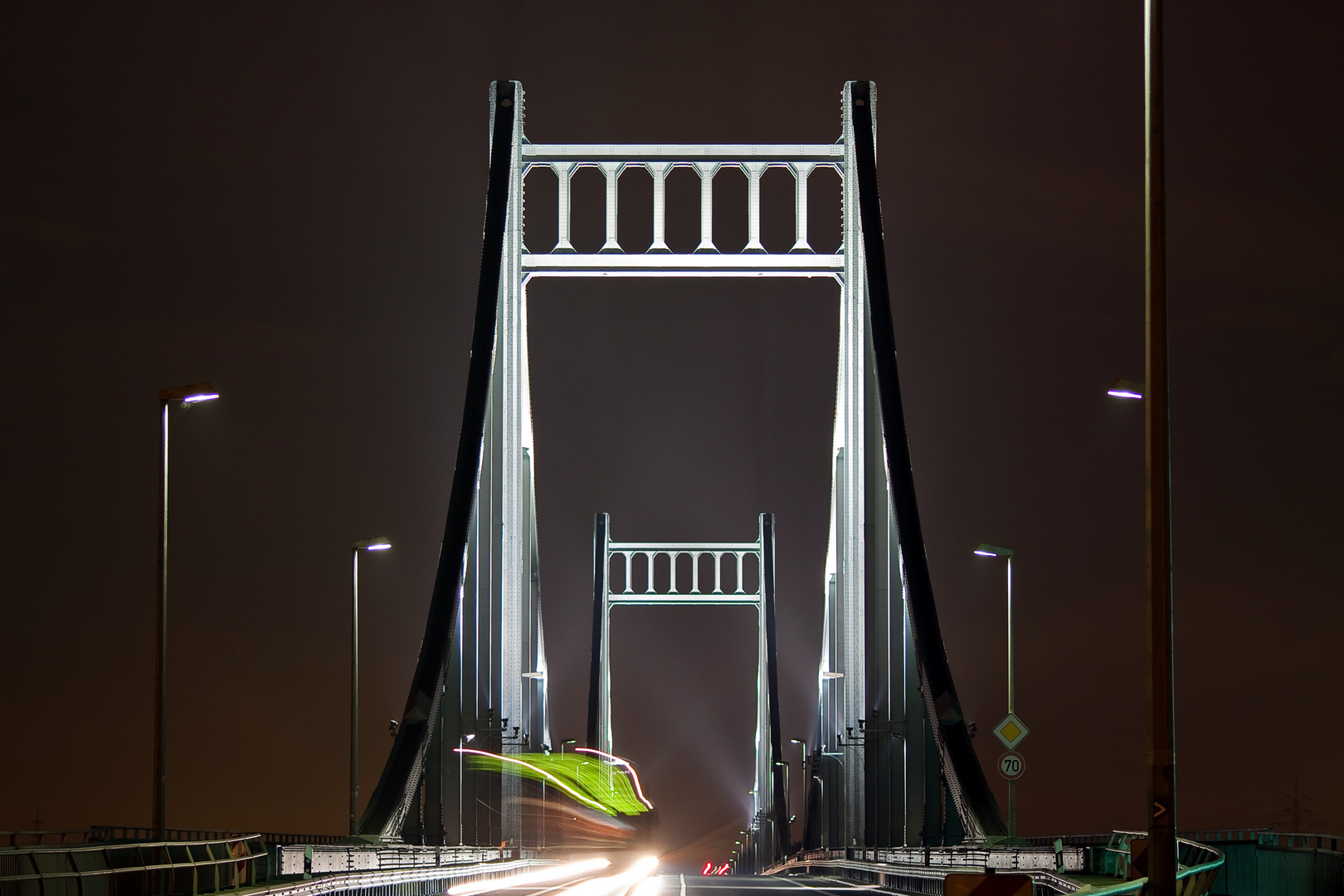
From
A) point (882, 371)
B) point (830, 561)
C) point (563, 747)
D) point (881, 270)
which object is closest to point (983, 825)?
point (882, 371)

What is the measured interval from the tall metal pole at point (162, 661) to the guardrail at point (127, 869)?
1.83 ft

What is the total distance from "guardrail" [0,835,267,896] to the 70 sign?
394 inches

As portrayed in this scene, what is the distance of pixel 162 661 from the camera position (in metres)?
22.7

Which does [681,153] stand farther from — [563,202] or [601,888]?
[601,888]

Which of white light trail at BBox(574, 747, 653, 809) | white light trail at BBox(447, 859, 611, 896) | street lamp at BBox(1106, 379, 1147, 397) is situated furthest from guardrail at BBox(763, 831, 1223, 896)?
white light trail at BBox(574, 747, 653, 809)

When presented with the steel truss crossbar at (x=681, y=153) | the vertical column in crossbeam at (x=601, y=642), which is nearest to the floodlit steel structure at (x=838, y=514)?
the steel truss crossbar at (x=681, y=153)

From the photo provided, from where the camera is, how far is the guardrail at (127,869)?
17.5 m

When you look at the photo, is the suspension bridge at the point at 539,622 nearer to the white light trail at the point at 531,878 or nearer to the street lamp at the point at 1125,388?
the white light trail at the point at 531,878

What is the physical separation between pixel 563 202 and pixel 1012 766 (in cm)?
1350

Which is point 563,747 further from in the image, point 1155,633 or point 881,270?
point 1155,633

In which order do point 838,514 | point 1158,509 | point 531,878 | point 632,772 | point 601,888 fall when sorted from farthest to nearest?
point 632,772
point 838,514
point 531,878
point 601,888
point 1158,509

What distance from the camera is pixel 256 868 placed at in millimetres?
23516

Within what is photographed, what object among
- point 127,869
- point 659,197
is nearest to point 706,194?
point 659,197

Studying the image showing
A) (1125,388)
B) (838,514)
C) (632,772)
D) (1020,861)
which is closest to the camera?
(1125,388)
